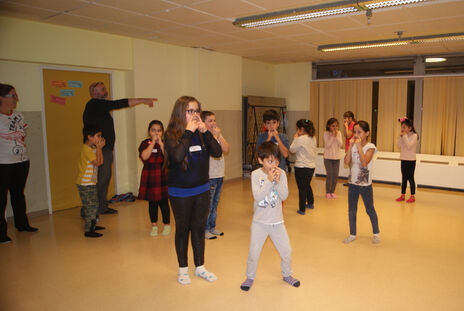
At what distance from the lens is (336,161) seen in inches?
246

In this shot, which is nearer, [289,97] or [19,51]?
[19,51]

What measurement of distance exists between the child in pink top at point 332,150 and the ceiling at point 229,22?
1517 mm

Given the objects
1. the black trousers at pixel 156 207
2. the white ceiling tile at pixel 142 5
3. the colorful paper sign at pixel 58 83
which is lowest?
the black trousers at pixel 156 207

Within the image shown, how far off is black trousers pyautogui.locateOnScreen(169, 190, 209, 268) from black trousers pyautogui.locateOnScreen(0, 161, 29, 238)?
8.04 feet

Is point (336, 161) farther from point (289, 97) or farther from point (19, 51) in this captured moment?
point (19, 51)

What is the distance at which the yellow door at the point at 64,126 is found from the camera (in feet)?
17.5

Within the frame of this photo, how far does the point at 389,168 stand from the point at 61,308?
6807 millimetres

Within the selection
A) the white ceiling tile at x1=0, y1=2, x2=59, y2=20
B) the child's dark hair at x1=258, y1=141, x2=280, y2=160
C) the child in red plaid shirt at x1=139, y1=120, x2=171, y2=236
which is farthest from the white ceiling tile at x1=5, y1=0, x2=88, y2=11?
the child's dark hair at x1=258, y1=141, x2=280, y2=160

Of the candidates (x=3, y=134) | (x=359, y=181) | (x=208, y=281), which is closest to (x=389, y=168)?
(x=359, y=181)

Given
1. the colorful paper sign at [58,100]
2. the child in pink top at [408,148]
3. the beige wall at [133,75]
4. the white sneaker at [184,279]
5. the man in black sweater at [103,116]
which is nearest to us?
the white sneaker at [184,279]

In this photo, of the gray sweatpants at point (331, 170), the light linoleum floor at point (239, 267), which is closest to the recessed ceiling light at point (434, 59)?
the gray sweatpants at point (331, 170)

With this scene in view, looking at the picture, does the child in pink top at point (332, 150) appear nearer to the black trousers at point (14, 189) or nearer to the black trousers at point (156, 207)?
the black trousers at point (156, 207)

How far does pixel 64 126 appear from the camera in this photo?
550cm

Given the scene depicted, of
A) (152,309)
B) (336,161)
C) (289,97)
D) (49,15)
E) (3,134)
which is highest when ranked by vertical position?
(49,15)
